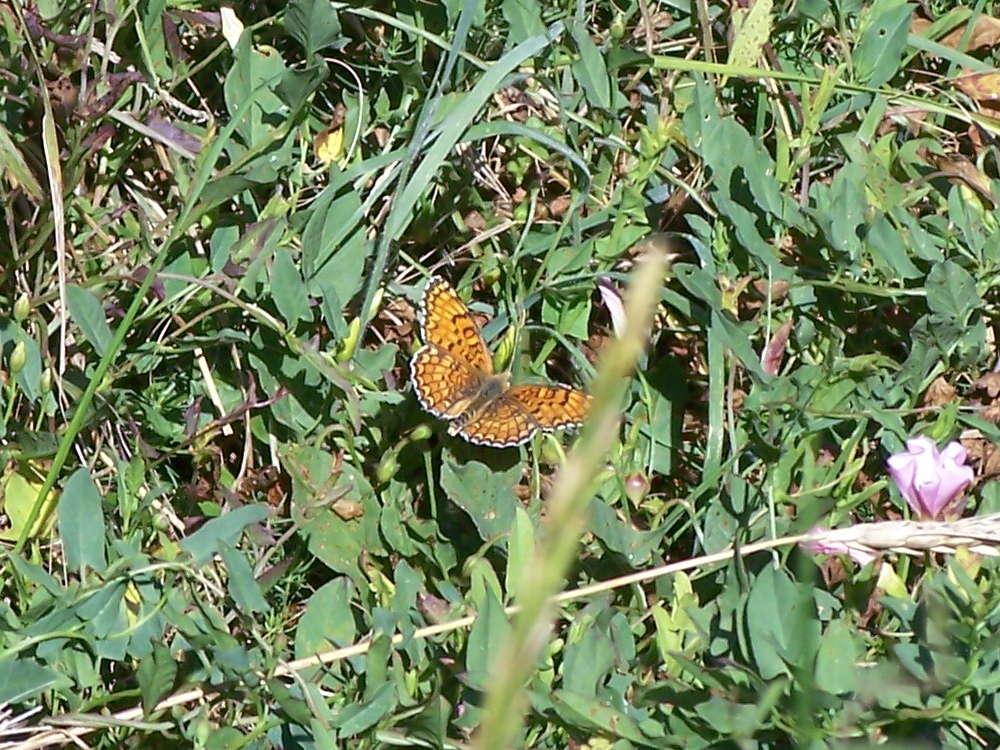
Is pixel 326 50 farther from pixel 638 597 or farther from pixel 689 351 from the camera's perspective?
pixel 638 597

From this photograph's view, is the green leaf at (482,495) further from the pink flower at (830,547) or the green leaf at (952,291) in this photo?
the green leaf at (952,291)

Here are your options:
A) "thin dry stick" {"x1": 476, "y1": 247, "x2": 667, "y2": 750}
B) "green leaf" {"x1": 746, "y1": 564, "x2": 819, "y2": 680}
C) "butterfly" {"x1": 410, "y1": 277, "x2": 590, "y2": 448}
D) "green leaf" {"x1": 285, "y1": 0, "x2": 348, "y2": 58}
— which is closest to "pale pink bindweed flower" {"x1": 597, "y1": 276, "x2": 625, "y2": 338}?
"butterfly" {"x1": 410, "y1": 277, "x2": 590, "y2": 448}

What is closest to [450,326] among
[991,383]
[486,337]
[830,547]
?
[486,337]

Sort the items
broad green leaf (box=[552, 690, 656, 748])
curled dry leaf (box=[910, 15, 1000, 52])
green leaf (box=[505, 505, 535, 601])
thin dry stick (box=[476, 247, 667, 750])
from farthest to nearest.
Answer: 1. curled dry leaf (box=[910, 15, 1000, 52])
2. green leaf (box=[505, 505, 535, 601])
3. broad green leaf (box=[552, 690, 656, 748])
4. thin dry stick (box=[476, 247, 667, 750])

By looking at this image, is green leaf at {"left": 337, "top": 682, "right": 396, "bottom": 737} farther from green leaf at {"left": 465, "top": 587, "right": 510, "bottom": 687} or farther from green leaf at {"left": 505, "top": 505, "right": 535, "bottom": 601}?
green leaf at {"left": 505, "top": 505, "right": 535, "bottom": 601}

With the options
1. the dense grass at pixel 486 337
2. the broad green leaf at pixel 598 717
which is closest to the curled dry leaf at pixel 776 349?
the dense grass at pixel 486 337

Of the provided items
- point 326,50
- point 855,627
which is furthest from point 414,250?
point 855,627
